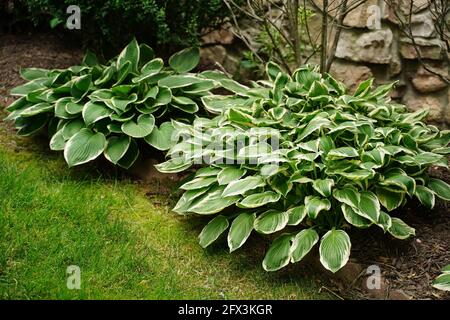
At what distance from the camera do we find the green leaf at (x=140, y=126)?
12.2ft

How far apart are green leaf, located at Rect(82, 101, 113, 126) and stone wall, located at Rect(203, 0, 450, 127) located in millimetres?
1908

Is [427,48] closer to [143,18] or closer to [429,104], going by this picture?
[429,104]

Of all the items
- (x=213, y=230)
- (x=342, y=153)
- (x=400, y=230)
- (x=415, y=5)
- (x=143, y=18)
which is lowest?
(x=213, y=230)

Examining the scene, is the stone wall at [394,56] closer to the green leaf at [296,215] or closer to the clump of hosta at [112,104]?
the clump of hosta at [112,104]

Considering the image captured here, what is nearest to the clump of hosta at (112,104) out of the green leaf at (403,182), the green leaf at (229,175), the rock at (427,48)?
the green leaf at (229,175)

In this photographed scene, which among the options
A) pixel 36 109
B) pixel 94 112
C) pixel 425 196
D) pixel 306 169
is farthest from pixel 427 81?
pixel 36 109

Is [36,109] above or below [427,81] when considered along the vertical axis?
below

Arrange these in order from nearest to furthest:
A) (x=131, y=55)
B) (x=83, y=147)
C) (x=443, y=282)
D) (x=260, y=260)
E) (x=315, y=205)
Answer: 1. (x=443, y=282)
2. (x=315, y=205)
3. (x=260, y=260)
4. (x=83, y=147)
5. (x=131, y=55)

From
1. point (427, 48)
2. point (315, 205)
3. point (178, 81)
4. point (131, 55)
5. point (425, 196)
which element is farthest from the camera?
point (427, 48)

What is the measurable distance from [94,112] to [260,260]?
1466 mm

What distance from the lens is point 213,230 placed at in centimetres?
328

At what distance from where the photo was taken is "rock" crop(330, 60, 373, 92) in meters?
4.61

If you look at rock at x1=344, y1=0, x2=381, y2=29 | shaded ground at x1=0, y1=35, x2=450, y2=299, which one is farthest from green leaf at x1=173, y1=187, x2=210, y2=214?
rock at x1=344, y1=0, x2=381, y2=29

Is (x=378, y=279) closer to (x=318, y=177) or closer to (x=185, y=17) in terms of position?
(x=318, y=177)
